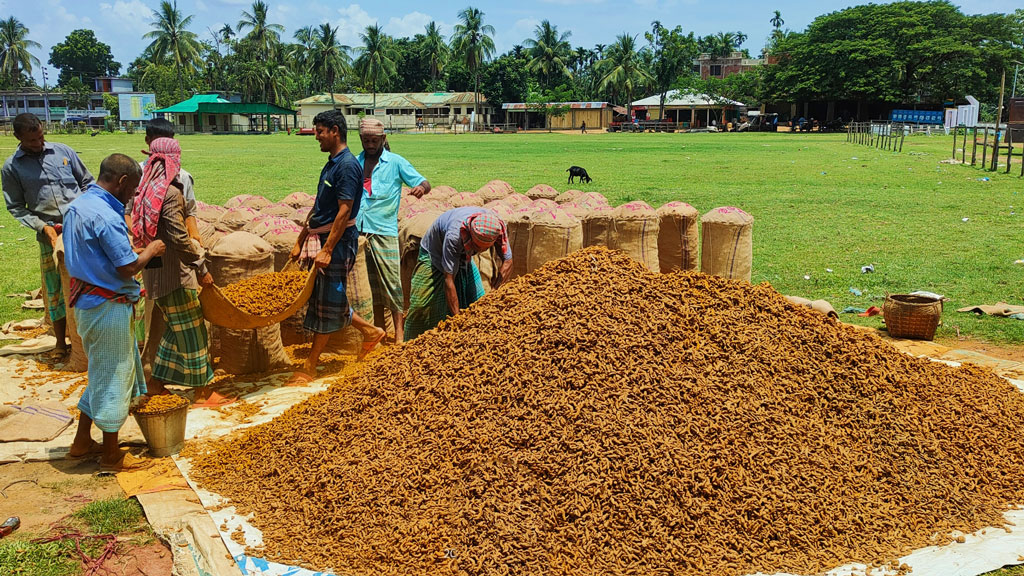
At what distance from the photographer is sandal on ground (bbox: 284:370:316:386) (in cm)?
495

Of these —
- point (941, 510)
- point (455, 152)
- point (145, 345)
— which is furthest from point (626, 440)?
point (455, 152)

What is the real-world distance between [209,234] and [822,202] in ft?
34.4

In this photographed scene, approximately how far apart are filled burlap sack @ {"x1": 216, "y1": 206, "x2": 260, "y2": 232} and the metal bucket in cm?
268

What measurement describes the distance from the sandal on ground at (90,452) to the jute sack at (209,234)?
1.73 metres

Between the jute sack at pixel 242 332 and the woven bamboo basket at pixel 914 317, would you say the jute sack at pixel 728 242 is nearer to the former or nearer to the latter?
the woven bamboo basket at pixel 914 317

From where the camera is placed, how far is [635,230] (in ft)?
19.9

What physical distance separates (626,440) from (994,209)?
36.9 feet

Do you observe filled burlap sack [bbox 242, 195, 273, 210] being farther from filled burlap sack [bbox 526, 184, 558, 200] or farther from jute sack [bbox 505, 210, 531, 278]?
filled burlap sack [bbox 526, 184, 558, 200]

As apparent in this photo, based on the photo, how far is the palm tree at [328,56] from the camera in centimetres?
7077

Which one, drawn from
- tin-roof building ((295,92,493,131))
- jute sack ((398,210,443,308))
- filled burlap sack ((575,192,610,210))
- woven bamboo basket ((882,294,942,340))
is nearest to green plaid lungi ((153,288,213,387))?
jute sack ((398,210,443,308))

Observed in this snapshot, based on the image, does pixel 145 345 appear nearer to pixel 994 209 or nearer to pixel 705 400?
pixel 705 400

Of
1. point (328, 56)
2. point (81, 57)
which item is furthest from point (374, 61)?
point (81, 57)

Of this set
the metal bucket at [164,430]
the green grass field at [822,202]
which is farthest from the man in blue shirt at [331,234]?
the green grass field at [822,202]

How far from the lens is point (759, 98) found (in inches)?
2312
